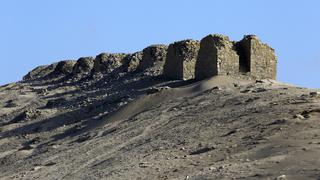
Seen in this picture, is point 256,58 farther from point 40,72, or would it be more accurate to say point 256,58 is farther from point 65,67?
point 40,72

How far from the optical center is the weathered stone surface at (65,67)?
163 ft

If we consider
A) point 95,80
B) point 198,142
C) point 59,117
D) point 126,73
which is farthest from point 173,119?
point 95,80

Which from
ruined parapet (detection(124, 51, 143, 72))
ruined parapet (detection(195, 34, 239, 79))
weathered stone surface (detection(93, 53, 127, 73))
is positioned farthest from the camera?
weathered stone surface (detection(93, 53, 127, 73))

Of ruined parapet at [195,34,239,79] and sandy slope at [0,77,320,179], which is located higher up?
ruined parapet at [195,34,239,79]

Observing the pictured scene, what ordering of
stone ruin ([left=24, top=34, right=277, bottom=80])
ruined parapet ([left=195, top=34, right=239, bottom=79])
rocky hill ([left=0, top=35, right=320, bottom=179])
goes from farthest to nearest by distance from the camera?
1. stone ruin ([left=24, top=34, right=277, bottom=80])
2. ruined parapet ([left=195, top=34, right=239, bottom=79])
3. rocky hill ([left=0, top=35, right=320, bottom=179])

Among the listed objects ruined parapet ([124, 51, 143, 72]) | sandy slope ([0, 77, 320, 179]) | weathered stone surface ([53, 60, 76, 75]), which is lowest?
sandy slope ([0, 77, 320, 179])

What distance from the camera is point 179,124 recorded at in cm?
2245

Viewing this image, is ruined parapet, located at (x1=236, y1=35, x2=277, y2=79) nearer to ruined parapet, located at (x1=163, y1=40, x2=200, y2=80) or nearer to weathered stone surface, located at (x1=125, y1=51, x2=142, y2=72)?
ruined parapet, located at (x1=163, y1=40, x2=200, y2=80)

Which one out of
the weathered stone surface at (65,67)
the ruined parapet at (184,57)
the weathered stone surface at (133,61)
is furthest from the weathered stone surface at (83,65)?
the ruined parapet at (184,57)

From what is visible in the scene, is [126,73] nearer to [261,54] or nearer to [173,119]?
[261,54]

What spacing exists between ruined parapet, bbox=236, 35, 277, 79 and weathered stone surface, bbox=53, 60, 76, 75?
73.5ft

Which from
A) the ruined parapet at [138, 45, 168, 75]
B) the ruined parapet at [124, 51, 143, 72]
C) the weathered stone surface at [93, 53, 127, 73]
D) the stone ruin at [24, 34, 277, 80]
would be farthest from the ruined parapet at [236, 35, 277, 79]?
the weathered stone surface at [93, 53, 127, 73]

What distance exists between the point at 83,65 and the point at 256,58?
19.6 meters

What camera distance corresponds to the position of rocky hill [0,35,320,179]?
17.1m
